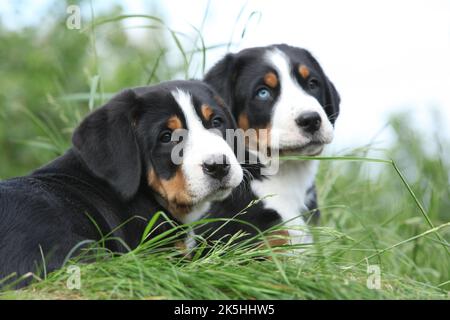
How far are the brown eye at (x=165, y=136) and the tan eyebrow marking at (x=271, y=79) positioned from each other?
1.07 m

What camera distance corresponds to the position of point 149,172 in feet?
16.0

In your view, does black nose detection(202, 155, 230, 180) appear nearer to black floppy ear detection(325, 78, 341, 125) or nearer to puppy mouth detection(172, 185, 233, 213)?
puppy mouth detection(172, 185, 233, 213)

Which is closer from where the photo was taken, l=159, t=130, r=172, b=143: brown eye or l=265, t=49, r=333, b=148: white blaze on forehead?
l=159, t=130, r=172, b=143: brown eye

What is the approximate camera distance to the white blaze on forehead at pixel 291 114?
545 centimetres

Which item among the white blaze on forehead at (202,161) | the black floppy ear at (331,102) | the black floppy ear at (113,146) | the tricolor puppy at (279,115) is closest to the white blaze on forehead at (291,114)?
the tricolor puppy at (279,115)

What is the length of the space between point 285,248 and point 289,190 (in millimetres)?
1364

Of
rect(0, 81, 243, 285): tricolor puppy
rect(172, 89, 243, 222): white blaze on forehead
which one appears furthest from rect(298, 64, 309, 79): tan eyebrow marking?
rect(172, 89, 243, 222): white blaze on forehead

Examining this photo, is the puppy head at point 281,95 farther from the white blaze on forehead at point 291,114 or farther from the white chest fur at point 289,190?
the white chest fur at point 289,190

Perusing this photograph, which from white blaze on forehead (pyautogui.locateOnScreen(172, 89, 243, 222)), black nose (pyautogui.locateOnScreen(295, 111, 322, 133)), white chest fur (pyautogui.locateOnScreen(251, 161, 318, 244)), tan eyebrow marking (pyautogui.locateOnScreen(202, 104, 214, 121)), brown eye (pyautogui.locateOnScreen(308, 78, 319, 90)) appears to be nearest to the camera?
white blaze on forehead (pyautogui.locateOnScreen(172, 89, 243, 222))

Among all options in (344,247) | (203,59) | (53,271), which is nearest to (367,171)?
(203,59)

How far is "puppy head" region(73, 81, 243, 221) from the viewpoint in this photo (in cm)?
469

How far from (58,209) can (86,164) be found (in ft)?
1.51

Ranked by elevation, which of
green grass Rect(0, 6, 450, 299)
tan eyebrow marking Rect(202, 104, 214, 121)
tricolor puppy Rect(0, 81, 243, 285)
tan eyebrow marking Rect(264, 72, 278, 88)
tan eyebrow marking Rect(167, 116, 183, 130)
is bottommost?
green grass Rect(0, 6, 450, 299)
